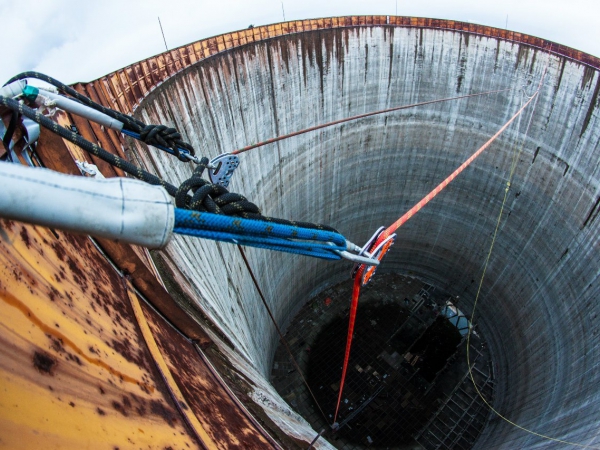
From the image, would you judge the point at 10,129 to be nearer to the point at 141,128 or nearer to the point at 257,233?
the point at 141,128

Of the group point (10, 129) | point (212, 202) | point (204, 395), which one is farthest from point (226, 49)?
point (204, 395)

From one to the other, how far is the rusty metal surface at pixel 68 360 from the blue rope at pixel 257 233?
1.14m

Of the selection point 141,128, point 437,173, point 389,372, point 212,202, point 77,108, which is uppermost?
point 437,173

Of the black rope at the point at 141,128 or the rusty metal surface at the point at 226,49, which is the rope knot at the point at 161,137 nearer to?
the black rope at the point at 141,128

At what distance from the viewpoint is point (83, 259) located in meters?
3.45

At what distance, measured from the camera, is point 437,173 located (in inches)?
472

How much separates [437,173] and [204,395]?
394 inches

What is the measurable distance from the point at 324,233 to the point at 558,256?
9378 mm

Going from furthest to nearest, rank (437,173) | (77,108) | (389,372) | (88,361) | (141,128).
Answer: (437,173) → (389,372) → (141,128) → (77,108) → (88,361)

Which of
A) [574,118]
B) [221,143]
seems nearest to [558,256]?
[574,118]

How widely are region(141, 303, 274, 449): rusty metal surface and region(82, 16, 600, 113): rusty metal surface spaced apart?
4.02m

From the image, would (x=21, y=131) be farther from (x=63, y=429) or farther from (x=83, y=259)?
(x=63, y=429)

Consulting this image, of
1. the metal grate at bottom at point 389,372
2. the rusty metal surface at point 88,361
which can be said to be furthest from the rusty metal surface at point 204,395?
the metal grate at bottom at point 389,372

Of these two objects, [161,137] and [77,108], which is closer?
[77,108]
